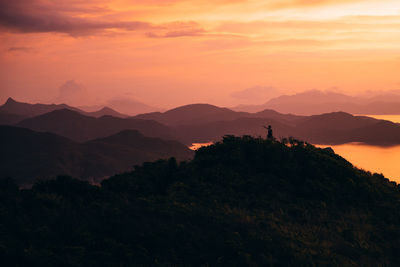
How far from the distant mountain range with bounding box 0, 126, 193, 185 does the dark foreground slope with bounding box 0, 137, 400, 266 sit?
104 m

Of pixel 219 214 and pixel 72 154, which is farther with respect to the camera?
pixel 72 154

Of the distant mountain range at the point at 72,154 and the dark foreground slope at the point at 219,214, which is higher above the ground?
the dark foreground slope at the point at 219,214

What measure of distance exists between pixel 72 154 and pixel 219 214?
137 m

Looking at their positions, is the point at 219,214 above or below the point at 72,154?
above

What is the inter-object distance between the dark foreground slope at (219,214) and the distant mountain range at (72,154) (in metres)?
104

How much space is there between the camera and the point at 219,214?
25453 mm

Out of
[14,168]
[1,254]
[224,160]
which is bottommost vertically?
[14,168]

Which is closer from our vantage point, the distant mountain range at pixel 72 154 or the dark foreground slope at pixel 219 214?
the dark foreground slope at pixel 219 214

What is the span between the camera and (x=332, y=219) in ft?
90.8

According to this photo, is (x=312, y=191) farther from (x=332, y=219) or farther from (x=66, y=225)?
(x=66, y=225)

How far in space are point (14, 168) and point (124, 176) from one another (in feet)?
394

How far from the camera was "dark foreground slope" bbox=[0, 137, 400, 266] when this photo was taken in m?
20.0

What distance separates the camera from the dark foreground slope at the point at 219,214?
65.5 feet

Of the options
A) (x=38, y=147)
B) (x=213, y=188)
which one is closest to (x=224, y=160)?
(x=213, y=188)
